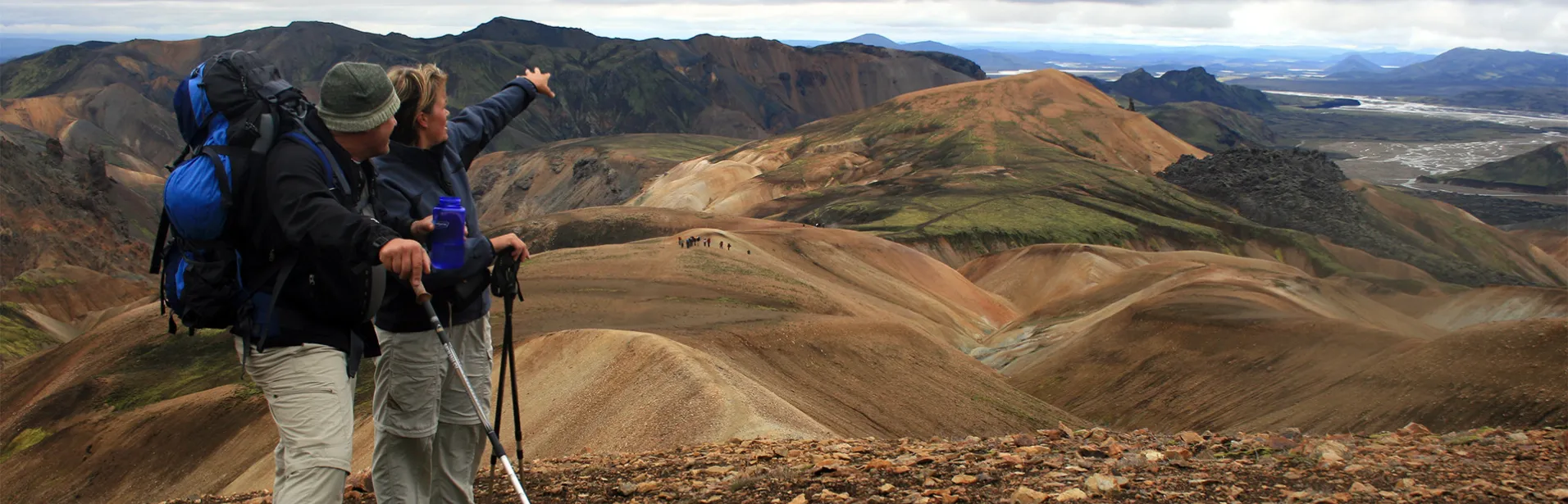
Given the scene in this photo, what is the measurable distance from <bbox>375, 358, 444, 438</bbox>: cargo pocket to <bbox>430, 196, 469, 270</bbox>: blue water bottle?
0.65m

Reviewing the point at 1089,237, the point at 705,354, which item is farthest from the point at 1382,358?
the point at 1089,237

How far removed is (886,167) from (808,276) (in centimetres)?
5762

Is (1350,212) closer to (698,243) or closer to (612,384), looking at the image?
(698,243)

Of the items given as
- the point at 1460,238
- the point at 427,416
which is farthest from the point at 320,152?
the point at 1460,238

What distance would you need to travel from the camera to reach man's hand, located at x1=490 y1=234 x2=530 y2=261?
5.45 meters

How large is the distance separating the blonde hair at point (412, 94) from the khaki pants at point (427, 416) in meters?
1.04

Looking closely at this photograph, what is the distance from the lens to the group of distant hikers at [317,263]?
175 inches

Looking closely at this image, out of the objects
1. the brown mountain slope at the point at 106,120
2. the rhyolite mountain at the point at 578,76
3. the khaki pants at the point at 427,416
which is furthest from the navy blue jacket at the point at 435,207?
the rhyolite mountain at the point at 578,76

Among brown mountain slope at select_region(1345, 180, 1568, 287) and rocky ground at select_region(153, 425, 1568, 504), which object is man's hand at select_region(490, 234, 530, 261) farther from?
brown mountain slope at select_region(1345, 180, 1568, 287)

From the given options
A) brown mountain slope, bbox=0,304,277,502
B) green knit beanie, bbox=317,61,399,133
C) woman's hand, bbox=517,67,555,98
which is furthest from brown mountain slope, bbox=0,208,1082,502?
green knit beanie, bbox=317,61,399,133

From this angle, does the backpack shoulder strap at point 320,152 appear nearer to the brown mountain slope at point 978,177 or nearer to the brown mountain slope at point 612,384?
the brown mountain slope at point 612,384

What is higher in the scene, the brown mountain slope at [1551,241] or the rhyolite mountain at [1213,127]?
the rhyolite mountain at [1213,127]

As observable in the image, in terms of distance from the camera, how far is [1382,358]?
21750 mm

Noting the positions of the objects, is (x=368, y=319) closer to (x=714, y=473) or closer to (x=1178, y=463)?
(x=714, y=473)
